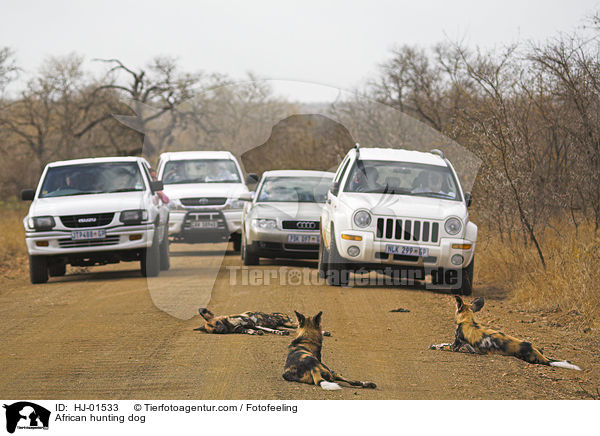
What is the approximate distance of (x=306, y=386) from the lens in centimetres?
593

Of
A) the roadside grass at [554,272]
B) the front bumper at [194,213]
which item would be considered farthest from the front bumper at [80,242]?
the roadside grass at [554,272]

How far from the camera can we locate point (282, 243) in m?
14.2

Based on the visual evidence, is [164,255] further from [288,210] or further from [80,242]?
[288,210]

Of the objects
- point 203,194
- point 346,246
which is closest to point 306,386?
point 346,246

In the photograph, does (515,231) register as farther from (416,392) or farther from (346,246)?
(416,392)

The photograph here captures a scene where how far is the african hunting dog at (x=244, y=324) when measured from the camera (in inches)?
326

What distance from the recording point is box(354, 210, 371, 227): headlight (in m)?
11.4

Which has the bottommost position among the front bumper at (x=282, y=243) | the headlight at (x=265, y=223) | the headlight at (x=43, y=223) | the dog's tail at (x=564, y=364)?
the front bumper at (x=282, y=243)

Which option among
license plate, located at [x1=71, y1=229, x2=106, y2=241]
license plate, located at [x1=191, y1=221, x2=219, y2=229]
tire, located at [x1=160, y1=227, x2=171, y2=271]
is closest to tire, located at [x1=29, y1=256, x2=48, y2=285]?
license plate, located at [x1=71, y1=229, x2=106, y2=241]

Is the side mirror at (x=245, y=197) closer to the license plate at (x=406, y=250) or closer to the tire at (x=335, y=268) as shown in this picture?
the tire at (x=335, y=268)

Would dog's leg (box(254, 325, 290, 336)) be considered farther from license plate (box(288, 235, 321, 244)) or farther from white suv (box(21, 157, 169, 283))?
license plate (box(288, 235, 321, 244))

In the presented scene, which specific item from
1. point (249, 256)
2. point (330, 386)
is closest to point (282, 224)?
point (249, 256)

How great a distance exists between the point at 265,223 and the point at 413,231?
359 cm

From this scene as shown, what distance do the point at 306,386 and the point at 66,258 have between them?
807 cm
